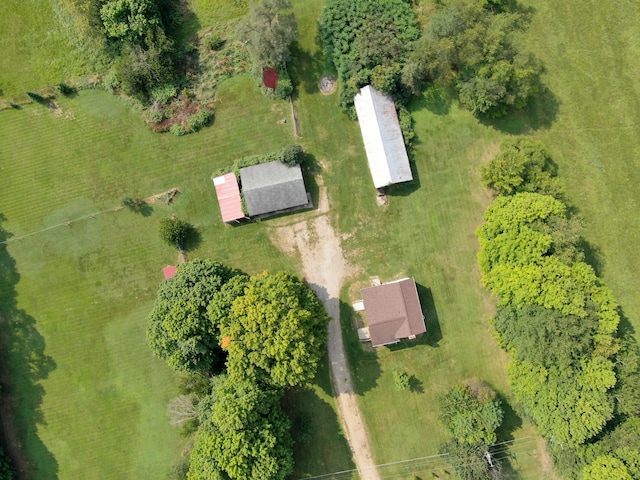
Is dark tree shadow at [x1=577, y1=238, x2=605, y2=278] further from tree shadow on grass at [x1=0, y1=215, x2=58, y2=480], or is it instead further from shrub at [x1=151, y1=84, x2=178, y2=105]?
tree shadow on grass at [x1=0, y1=215, x2=58, y2=480]

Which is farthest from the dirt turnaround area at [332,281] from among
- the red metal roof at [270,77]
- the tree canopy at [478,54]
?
the tree canopy at [478,54]

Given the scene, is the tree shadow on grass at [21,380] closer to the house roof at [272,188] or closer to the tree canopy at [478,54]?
the house roof at [272,188]

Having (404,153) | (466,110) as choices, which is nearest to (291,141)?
(404,153)

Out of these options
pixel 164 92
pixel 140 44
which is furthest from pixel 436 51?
pixel 140 44

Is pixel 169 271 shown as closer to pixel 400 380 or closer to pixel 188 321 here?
pixel 188 321

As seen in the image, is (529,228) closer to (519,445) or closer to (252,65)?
(519,445)

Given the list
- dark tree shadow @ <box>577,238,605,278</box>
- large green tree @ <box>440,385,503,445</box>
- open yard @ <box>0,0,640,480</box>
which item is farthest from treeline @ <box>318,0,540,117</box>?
large green tree @ <box>440,385,503,445</box>
